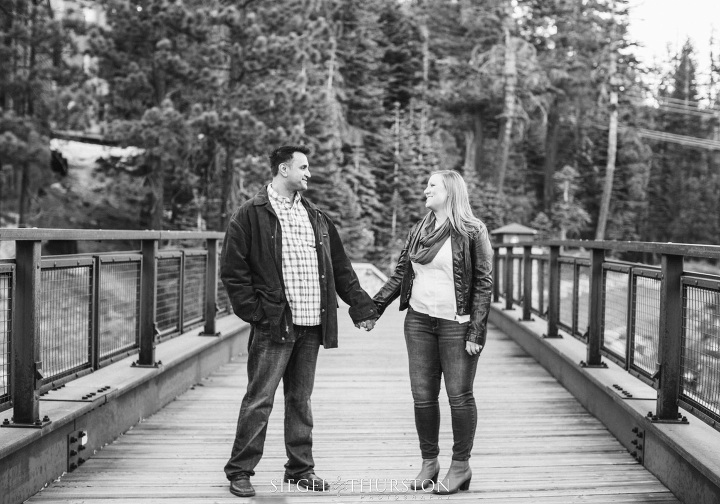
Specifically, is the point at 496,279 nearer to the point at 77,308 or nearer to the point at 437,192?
the point at 77,308

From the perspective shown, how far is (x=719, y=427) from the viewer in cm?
399

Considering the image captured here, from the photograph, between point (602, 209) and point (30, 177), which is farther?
point (602, 209)

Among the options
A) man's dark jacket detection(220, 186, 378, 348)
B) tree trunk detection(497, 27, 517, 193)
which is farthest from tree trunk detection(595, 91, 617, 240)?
man's dark jacket detection(220, 186, 378, 348)

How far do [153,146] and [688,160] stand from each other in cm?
4107

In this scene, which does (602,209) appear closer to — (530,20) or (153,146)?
(530,20)

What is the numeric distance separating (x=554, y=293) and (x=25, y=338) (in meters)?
5.42

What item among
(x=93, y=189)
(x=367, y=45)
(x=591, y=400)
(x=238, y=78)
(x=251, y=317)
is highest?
(x=367, y=45)

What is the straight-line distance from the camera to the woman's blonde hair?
423cm

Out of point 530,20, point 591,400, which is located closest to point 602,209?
point 530,20

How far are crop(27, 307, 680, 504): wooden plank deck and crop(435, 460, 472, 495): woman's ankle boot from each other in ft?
0.15

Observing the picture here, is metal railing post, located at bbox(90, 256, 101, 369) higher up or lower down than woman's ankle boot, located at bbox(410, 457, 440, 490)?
higher up

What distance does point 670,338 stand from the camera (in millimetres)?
4492

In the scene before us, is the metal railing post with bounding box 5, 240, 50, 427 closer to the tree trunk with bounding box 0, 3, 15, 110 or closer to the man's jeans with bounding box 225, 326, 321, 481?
the man's jeans with bounding box 225, 326, 321, 481

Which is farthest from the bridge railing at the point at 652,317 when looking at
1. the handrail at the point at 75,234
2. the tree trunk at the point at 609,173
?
the tree trunk at the point at 609,173
